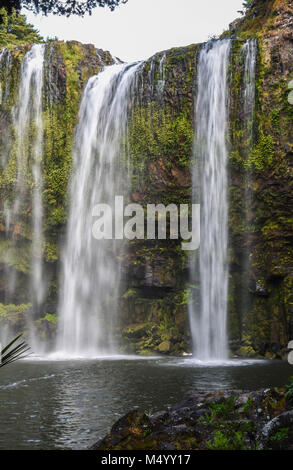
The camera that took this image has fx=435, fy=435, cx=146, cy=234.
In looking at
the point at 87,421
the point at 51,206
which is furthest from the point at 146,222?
the point at 87,421

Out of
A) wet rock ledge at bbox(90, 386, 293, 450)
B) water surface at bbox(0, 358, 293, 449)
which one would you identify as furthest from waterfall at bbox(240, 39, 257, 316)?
wet rock ledge at bbox(90, 386, 293, 450)

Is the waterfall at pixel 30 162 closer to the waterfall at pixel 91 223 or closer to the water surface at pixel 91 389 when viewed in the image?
A: the waterfall at pixel 91 223

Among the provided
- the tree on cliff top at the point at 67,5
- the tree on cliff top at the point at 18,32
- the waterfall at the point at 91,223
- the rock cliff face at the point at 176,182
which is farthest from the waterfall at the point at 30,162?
the tree on cliff top at the point at 67,5

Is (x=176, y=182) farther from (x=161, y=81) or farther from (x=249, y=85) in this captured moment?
(x=249, y=85)

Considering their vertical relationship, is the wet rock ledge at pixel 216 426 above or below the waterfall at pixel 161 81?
below

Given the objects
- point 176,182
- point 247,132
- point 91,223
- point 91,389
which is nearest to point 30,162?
point 91,223

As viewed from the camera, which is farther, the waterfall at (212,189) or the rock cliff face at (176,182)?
the waterfall at (212,189)

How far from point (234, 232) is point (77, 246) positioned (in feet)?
21.3

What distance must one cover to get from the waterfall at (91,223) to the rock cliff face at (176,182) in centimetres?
48

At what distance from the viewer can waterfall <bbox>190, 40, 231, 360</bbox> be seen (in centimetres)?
1580

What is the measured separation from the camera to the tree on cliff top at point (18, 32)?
2677 centimetres

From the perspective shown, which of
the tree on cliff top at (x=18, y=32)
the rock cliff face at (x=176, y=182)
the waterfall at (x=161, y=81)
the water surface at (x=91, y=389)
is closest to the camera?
the water surface at (x=91, y=389)

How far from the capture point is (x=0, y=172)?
19.5 m

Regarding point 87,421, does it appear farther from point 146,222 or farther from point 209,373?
point 146,222
